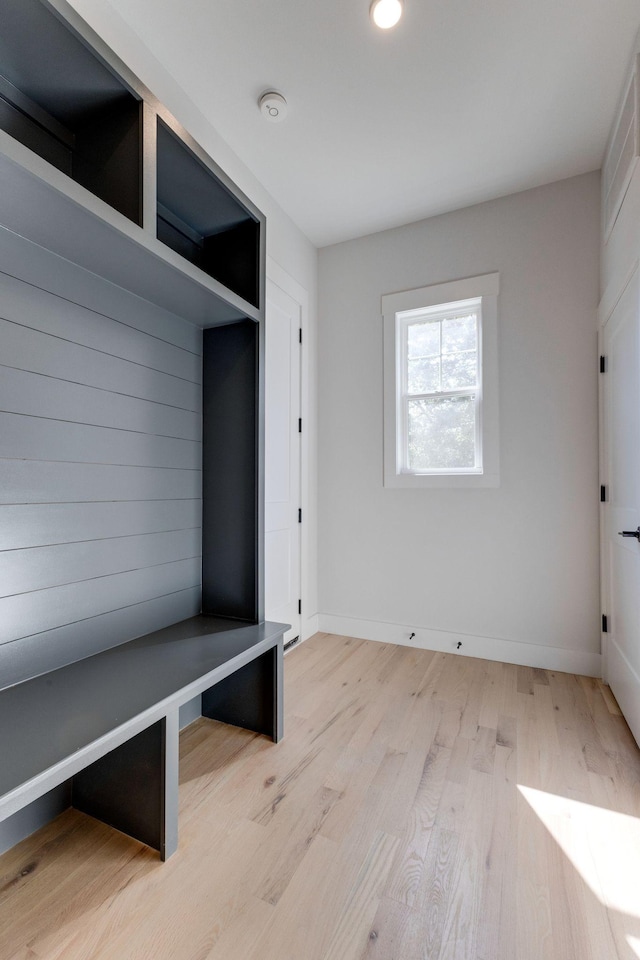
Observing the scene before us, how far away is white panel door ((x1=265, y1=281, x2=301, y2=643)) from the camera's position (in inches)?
111

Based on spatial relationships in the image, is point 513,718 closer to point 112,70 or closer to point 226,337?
point 226,337

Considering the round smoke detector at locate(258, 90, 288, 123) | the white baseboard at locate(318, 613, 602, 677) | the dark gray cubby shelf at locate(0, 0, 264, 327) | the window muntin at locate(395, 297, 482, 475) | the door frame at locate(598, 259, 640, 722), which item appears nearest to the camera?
the dark gray cubby shelf at locate(0, 0, 264, 327)

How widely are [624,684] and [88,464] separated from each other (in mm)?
2566

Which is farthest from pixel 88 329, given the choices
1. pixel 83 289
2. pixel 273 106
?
pixel 273 106

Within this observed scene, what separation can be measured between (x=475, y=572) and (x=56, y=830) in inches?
96.6

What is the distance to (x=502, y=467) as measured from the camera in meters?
2.87

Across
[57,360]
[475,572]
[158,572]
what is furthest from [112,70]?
[475,572]

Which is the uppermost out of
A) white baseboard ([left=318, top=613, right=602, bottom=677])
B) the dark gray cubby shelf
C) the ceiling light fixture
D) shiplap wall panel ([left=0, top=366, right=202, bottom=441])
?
the ceiling light fixture

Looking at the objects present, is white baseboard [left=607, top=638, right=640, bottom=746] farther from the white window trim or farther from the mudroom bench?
the mudroom bench

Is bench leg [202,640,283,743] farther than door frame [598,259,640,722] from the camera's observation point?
No

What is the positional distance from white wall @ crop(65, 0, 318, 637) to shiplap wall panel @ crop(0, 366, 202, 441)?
1338 millimetres

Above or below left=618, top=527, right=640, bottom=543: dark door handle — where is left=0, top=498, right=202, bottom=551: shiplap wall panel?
above

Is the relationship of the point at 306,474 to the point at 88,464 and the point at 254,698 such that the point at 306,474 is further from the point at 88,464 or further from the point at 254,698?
the point at 88,464

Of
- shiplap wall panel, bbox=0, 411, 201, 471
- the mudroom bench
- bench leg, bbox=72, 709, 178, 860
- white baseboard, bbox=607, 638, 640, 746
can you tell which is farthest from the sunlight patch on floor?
shiplap wall panel, bbox=0, 411, 201, 471
